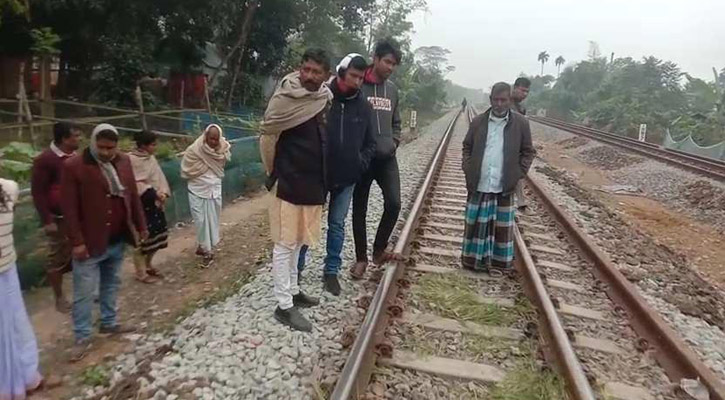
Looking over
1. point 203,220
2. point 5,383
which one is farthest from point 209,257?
point 5,383

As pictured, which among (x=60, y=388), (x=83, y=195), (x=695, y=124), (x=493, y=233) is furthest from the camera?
(x=695, y=124)

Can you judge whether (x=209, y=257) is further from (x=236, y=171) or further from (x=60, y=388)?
(x=236, y=171)

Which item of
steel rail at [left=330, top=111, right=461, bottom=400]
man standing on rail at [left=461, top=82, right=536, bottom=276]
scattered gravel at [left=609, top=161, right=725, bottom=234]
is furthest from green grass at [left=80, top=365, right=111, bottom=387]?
scattered gravel at [left=609, top=161, right=725, bottom=234]

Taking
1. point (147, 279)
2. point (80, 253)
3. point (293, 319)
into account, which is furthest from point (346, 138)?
point (147, 279)

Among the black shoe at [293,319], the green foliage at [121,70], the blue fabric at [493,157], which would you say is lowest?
the black shoe at [293,319]

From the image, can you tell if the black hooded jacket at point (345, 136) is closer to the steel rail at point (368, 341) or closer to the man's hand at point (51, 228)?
the steel rail at point (368, 341)

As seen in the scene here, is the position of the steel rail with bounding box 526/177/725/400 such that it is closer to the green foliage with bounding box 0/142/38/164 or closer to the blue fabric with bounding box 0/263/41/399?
the blue fabric with bounding box 0/263/41/399

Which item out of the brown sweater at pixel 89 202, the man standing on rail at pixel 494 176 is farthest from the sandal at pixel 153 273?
the man standing on rail at pixel 494 176

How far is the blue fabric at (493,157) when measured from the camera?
466 cm

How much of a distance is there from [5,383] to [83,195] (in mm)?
1127

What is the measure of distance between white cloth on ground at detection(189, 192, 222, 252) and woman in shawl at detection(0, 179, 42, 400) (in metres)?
2.60

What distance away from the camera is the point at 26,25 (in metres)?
14.7

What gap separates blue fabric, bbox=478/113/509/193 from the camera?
4656 millimetres

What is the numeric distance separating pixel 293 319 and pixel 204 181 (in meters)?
2.55
